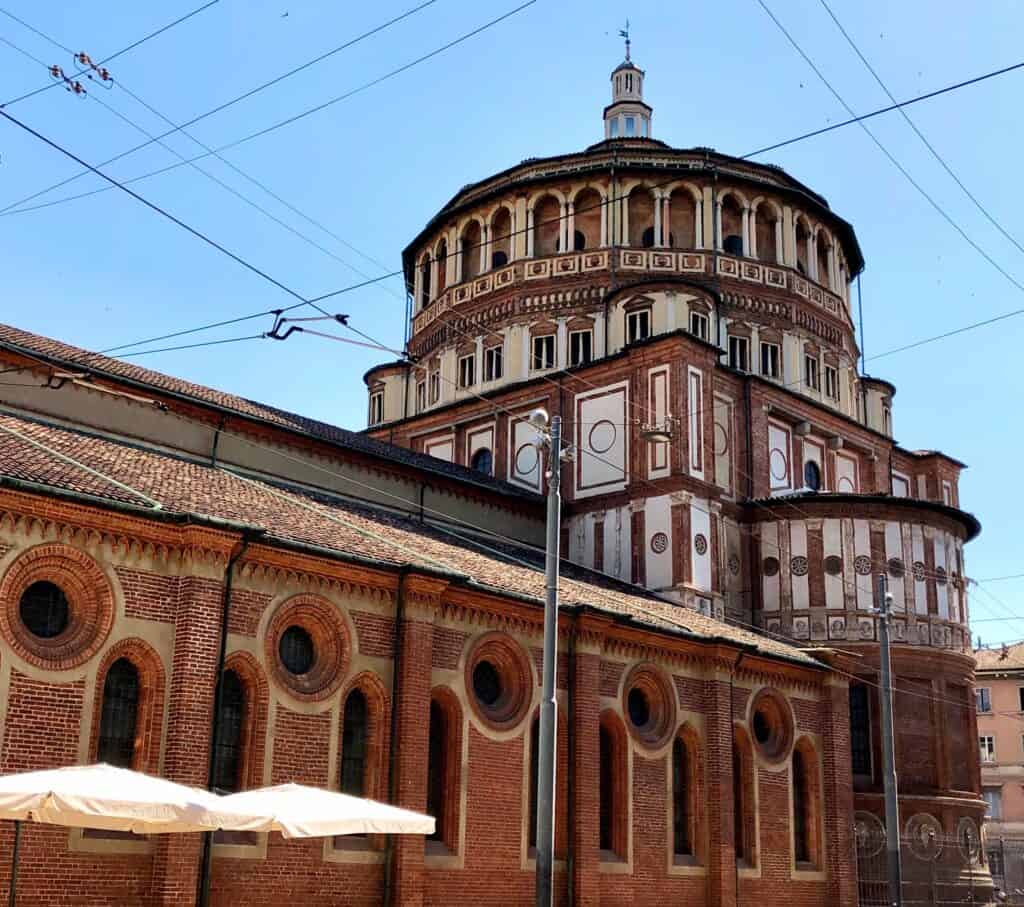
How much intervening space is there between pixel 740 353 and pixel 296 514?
805 inches

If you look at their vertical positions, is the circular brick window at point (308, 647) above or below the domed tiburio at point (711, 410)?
below

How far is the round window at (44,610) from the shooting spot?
16.7 metres

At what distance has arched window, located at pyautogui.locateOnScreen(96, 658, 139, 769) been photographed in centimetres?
1706

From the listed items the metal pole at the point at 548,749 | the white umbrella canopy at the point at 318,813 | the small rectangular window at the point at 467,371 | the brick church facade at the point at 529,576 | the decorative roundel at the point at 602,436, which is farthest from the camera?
the small rectangular window at the point at 467,371

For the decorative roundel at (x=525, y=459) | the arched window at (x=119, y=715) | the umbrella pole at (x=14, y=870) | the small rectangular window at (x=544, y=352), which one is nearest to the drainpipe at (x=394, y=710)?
the arched window at (x=119, y=715)

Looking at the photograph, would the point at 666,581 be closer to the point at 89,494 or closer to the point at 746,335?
the point at 746,335

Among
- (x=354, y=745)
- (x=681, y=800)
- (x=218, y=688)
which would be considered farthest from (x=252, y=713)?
(x=681, y=800)

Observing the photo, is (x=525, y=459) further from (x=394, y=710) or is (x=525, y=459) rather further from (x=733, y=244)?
(x=394, y=710)

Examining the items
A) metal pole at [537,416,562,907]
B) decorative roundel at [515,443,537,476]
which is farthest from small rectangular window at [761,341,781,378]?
metal pole at [537,416,562,907]

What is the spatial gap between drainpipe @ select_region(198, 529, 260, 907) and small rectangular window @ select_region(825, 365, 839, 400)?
86.5 ft

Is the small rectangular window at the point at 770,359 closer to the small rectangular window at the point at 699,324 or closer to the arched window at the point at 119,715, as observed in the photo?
the small rectangular window at the point at 699,324

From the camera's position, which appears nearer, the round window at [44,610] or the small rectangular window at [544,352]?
the round window at [44,610]

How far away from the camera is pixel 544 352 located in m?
39.1

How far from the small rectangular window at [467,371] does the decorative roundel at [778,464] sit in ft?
32.6
